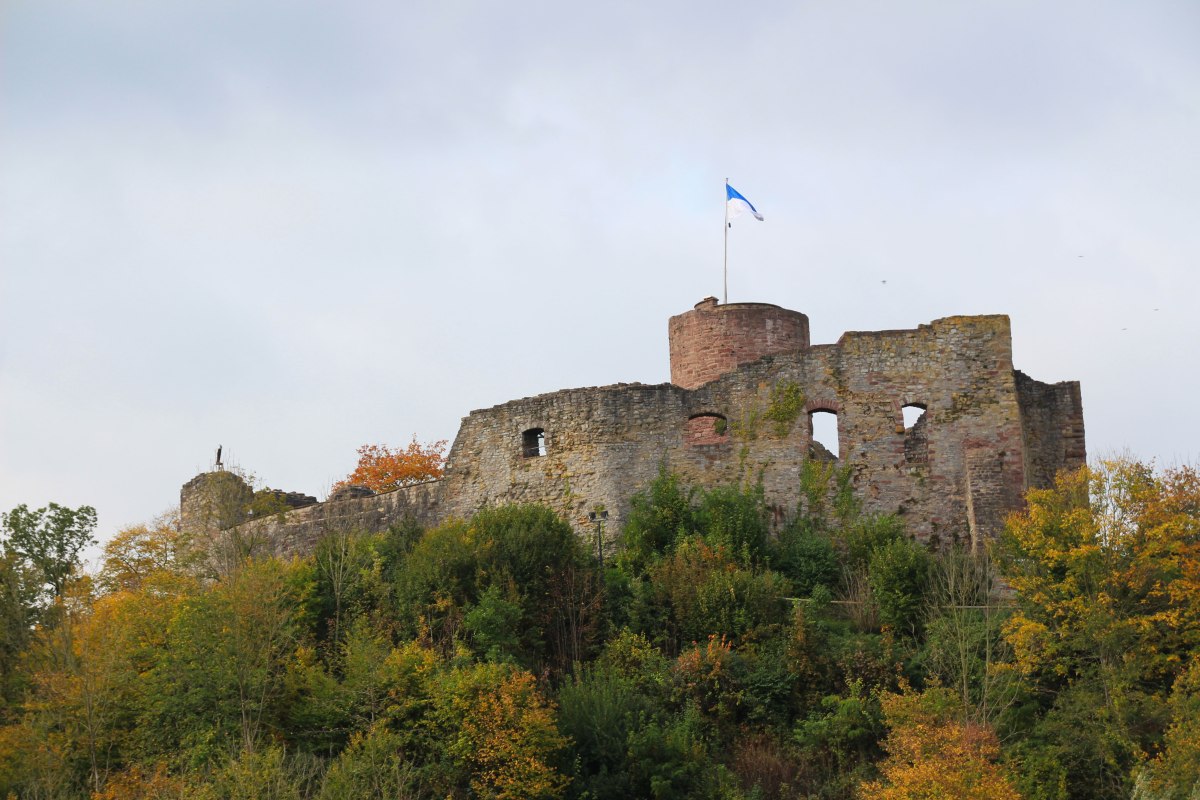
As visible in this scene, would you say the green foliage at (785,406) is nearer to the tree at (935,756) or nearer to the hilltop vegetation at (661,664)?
the hilltop vegetation at (661,664)

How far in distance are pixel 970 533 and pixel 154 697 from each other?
15.4 m

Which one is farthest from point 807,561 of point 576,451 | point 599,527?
point 576,451

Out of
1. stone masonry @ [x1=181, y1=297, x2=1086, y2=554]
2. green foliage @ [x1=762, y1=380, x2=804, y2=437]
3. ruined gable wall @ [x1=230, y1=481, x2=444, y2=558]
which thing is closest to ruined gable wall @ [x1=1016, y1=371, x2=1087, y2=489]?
stone masonry @ [x1=181, y1=297, x2=1086, y2=554]

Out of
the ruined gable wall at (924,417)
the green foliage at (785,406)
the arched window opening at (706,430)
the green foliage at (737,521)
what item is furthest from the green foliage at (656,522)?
the green foliage at (785,406)

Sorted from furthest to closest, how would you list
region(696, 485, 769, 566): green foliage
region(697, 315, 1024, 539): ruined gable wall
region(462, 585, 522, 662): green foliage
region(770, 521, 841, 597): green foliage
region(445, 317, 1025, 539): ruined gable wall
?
1. region(445, 317, 1025, 539): ruined gable wall
2. region(697, 315, 1024, 539): ruined gable wall
3. region(696, 485, 769, 566): green foliage
4. region(770, 521, 841, 597): green foliage
5. region(462, 585, 522, 662): green foliage

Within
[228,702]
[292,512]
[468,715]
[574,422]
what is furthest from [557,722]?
[292,512]

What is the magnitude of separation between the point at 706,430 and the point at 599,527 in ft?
10.3

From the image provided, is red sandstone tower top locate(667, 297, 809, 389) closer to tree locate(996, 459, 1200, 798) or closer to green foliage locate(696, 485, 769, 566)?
green foliage locate(696, 485, 769, 566)

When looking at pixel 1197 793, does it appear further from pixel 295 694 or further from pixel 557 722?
pixel 295 694

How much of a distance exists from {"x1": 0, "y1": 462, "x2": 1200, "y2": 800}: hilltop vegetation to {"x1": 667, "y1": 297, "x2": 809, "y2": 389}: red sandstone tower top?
14.1 feet

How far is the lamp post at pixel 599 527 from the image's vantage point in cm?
3083

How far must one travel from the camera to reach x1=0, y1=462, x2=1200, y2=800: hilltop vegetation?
2430cm

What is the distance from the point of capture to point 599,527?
31156 mm

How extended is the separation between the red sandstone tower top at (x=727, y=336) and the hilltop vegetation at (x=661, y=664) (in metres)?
4.31
